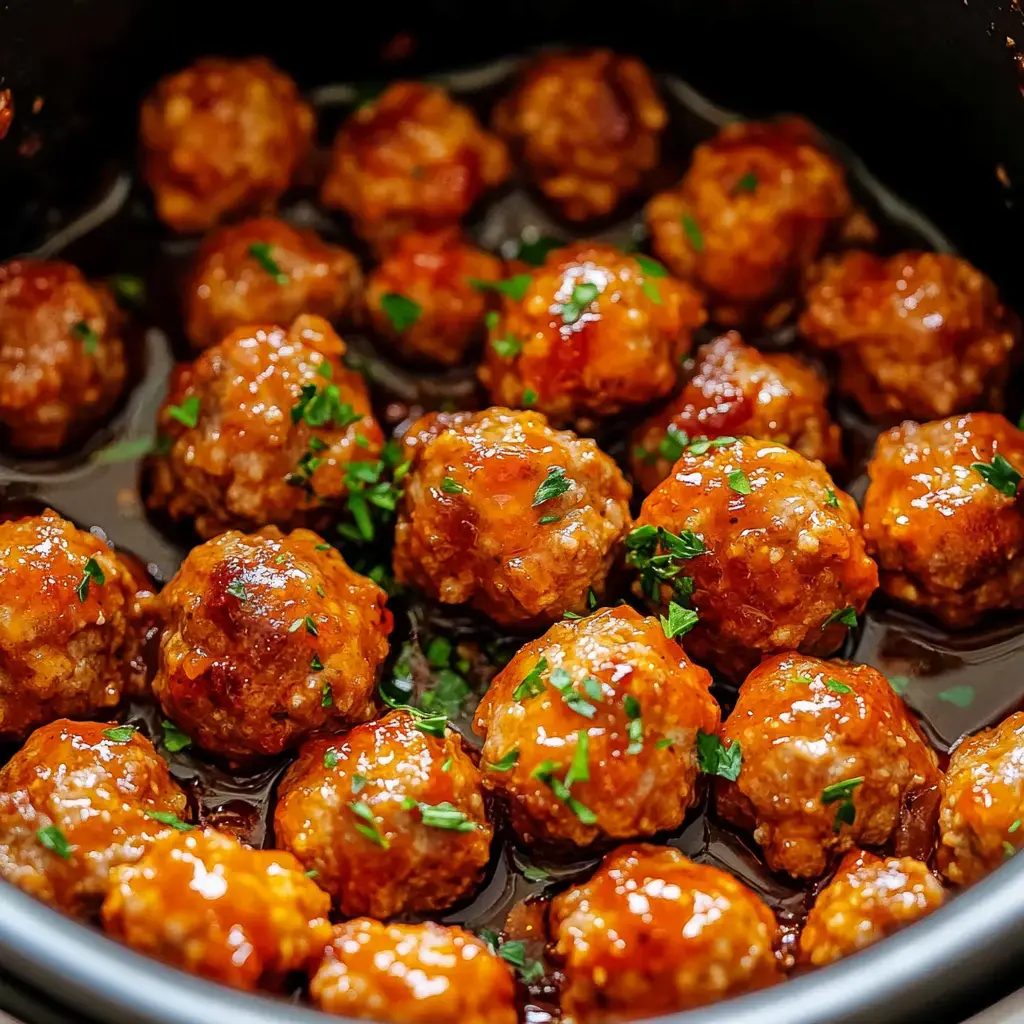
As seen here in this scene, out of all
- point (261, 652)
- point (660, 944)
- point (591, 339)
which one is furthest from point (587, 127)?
point (660, 944)

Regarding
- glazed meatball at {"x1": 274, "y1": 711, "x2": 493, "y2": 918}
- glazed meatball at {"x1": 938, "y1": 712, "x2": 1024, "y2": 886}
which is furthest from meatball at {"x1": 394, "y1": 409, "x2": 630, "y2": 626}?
glazed meatball at {"x1": 938, "y1": 712, "x2": 1024, "y2": 886}

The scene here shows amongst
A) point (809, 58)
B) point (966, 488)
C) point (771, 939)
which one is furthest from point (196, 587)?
point (809, 58)

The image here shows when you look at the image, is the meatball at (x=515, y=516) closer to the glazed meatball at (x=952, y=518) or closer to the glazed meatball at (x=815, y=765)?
the glazed meatball at (x=815, y=765)

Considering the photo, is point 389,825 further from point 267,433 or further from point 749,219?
point 749,219

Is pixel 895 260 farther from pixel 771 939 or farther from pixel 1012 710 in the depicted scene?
pixel 771 939

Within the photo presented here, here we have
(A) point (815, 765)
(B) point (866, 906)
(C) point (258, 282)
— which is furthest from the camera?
(C) point (258, 282)

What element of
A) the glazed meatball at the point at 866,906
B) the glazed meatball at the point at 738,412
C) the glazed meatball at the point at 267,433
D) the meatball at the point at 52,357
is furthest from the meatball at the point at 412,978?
the meatball at the point at 52,357

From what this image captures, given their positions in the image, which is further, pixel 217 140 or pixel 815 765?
pixel 217 140
